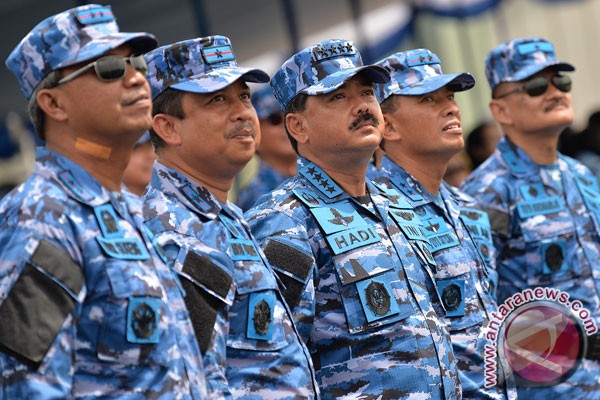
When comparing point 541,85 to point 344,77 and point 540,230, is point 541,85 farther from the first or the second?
point 344,77

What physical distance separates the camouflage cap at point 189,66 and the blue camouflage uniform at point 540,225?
240 cm

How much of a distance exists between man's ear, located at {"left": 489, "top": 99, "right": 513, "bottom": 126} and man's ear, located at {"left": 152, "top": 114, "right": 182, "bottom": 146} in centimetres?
295

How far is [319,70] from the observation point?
5035 mm

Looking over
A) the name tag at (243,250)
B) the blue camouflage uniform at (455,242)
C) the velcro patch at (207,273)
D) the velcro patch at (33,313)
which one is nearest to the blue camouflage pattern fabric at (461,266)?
the blue camouflage uniform at (455,242)

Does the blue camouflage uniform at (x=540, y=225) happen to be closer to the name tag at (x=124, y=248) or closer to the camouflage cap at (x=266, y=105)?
the camouflage cap at (x=266, y=105)

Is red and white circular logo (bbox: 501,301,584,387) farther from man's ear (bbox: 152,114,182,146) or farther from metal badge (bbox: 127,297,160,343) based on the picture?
metal badge (bbox: 127,297,160,343)

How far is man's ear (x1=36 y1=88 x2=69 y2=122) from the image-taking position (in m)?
3.49

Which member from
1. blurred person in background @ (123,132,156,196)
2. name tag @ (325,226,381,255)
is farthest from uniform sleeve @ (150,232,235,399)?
blurred person in background @ (123,132,156,196)

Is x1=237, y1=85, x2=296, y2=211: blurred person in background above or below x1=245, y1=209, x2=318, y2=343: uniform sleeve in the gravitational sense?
below

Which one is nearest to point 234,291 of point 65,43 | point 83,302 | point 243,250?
point 243,250

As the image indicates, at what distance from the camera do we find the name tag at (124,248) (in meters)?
3.33

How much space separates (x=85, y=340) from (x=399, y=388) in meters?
1.67

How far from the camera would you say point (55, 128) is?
3.54 m

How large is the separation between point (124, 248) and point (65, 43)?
0.64m
